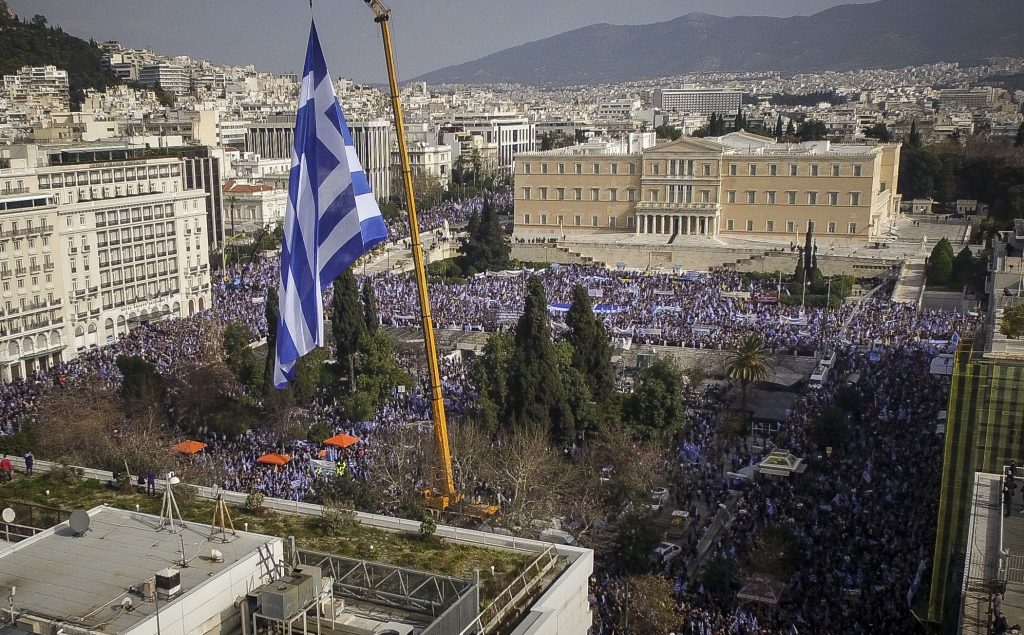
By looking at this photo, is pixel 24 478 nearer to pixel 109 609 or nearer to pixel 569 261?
pixel 109 609

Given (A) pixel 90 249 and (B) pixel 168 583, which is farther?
(A) pixel 90 249

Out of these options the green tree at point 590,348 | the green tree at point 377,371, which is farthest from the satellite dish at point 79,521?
the green tree at point 377,371

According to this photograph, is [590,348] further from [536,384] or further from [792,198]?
[792,198]

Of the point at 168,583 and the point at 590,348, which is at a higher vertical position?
the point at 168,583

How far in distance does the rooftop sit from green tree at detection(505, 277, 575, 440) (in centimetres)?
1254

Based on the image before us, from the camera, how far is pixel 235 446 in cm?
2223

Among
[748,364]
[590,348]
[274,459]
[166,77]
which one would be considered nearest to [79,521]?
[274,459]

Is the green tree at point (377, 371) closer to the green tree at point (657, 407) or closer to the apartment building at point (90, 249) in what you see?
the green tree at point (657, 407)

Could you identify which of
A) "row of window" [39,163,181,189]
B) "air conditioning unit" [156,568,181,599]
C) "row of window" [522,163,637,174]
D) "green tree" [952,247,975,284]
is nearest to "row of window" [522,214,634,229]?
"row of window" [522,163,637,174]

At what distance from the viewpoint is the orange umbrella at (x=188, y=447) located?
68.7 feet

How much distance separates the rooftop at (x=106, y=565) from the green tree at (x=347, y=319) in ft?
55.3

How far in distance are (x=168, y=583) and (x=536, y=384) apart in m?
14.2

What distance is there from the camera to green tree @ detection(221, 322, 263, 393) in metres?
25.0

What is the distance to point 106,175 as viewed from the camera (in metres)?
36.2
